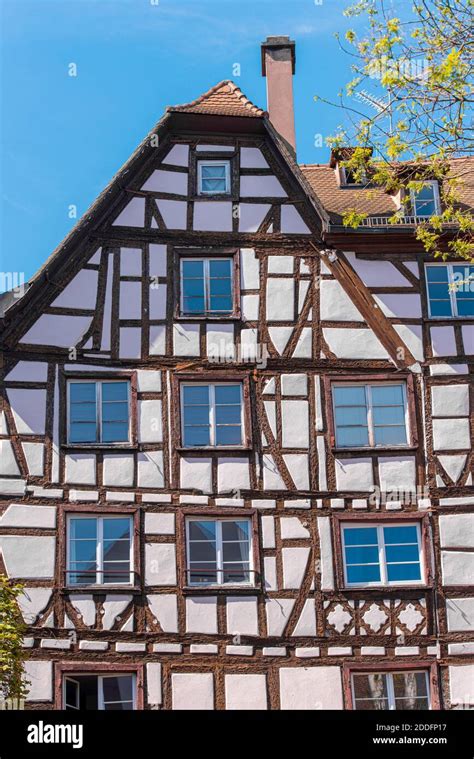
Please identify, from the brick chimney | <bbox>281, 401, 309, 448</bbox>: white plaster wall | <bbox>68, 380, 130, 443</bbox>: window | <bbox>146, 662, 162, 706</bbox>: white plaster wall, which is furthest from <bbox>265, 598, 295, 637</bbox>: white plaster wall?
the brick chimney

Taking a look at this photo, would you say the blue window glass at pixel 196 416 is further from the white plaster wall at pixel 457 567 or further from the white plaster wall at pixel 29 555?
the white plaster wall at pixel 457 567

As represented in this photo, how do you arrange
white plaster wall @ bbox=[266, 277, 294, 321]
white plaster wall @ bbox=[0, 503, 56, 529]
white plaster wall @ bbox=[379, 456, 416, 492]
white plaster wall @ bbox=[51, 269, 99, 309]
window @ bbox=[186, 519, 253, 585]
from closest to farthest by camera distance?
white plaster wall @ bbox=[0, 503, 56, 529] < window @ bbox=[186, 519, 253, 585] < white plaster wall @ bbox=[379, 456, 416, 492] < white plaster wall @ bbox=[51, 269, 99, 309] < white plaster wall @ bbox=[266, 277, 294, 321]

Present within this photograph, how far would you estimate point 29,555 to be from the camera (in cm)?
2223

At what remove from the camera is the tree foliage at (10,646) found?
19.2m

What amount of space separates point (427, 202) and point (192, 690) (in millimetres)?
10387

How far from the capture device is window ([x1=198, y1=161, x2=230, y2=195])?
25.0 meters

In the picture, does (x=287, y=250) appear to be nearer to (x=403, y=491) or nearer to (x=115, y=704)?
(x=403, y=491)

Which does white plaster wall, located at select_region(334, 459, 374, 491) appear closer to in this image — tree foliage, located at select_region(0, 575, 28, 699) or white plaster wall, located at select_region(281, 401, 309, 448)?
white plaster wall, located at select_region(281, 401, 309, 448)

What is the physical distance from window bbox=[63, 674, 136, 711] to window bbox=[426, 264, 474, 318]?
28.3 feet

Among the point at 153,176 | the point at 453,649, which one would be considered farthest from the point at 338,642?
the point at 153,176

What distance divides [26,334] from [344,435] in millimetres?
5866

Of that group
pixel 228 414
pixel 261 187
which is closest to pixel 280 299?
pixel 261 187

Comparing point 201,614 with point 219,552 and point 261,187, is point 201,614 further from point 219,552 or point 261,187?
point 261,187

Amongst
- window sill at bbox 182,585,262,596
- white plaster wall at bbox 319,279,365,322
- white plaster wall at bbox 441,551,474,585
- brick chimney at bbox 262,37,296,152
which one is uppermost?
brick chimney at bbox 262,37,296,152
